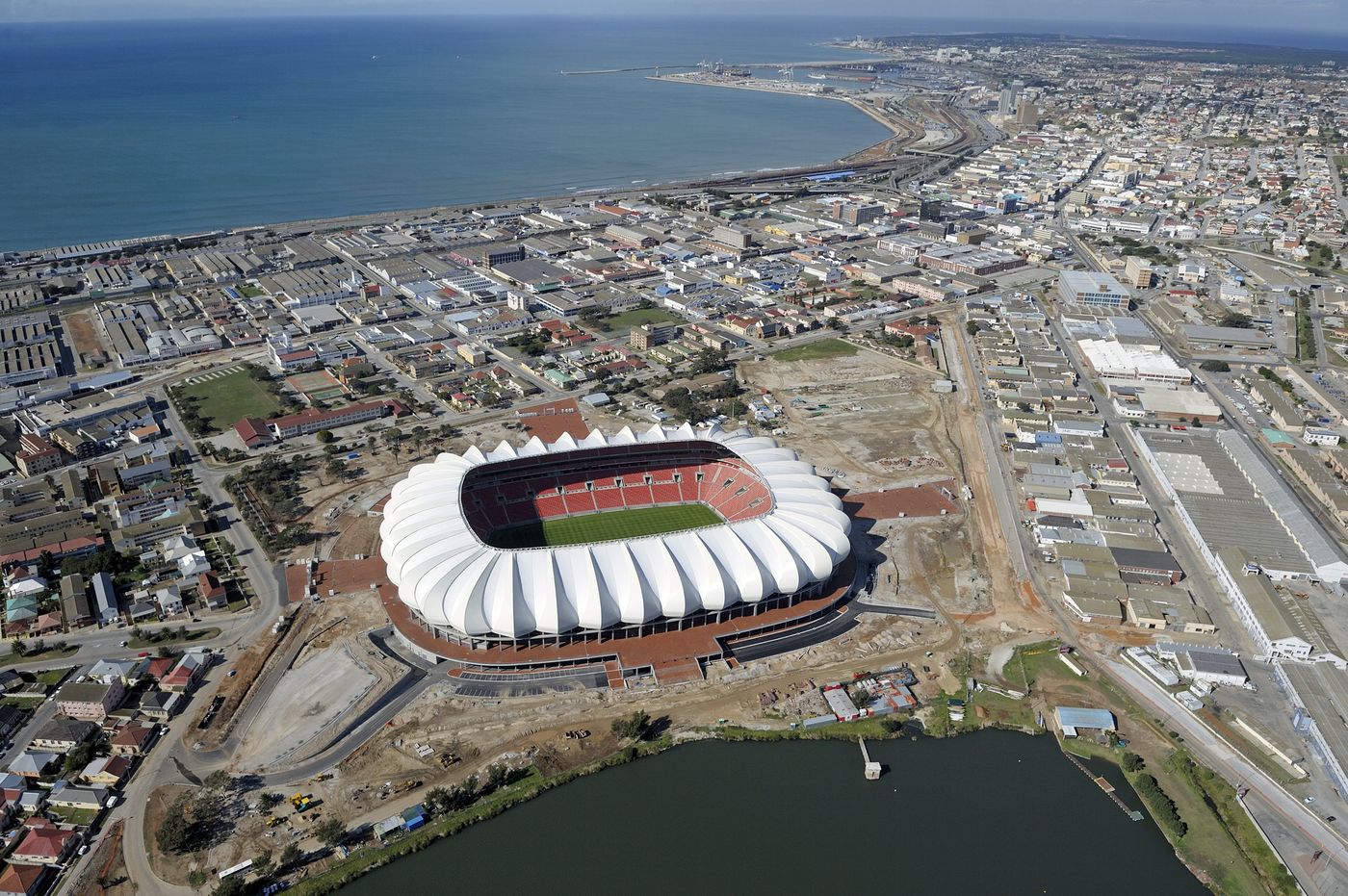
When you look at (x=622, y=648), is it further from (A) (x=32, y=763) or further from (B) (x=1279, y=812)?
(B) (x=1279, y=812)

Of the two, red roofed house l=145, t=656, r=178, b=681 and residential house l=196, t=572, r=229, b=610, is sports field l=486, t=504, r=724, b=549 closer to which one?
residential house l=196, t=572, r=229, b=610

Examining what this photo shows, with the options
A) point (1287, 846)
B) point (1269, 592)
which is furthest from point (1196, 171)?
point (1287, 846)

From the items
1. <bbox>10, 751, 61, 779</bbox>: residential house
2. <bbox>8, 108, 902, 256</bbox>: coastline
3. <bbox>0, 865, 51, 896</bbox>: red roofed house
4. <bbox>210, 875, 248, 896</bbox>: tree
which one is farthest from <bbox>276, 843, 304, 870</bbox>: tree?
<bbox>8, 108, 902, 256</bbox>: coastline

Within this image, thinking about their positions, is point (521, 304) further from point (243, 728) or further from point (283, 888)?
point (283, 888)

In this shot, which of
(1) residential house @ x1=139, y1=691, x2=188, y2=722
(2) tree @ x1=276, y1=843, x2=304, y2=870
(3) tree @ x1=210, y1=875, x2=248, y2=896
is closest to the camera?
(3) tree @ x1=210, y1=875, x2=248, y2=896

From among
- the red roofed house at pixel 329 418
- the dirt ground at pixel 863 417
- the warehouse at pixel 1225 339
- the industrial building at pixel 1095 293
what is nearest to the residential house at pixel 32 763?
the red roofed house at pixel 329 418

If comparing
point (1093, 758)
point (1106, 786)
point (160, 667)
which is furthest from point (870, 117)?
point (160, 667)

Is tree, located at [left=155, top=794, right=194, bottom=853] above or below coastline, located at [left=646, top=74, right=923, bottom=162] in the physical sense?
below
